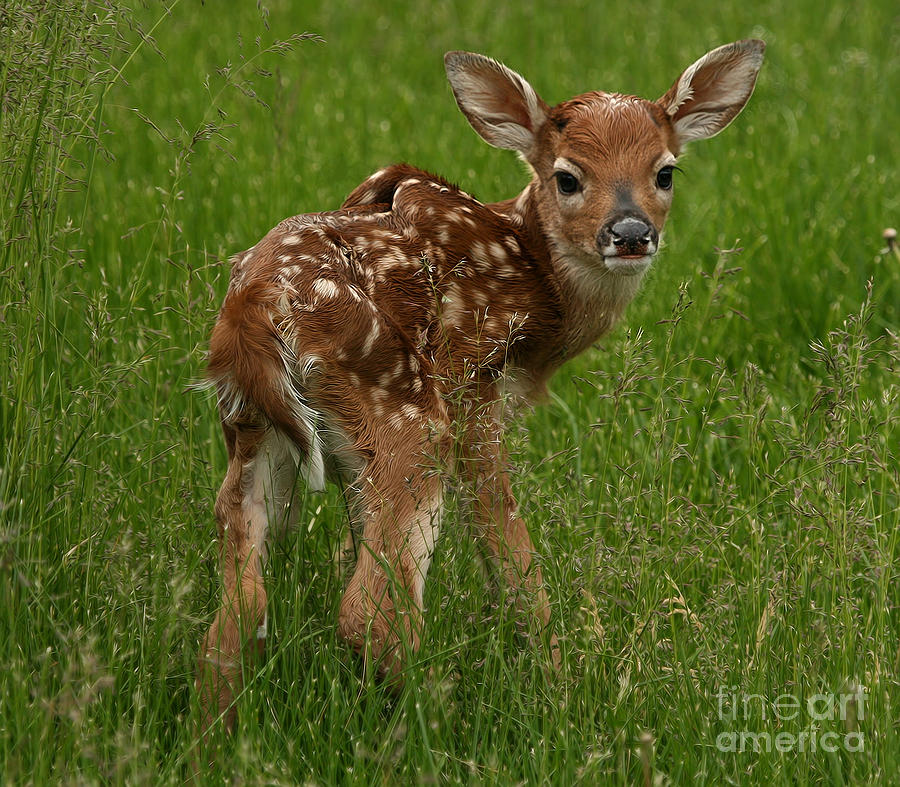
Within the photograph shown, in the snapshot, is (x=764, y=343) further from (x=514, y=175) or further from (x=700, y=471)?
(x=514, y=175)

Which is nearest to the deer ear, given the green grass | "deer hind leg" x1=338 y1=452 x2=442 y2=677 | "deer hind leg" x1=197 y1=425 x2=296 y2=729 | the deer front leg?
the green grass

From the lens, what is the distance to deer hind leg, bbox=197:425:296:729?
317cm

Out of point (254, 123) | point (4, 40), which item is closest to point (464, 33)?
point (254, 123)

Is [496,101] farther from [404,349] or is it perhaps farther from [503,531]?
[503,531]

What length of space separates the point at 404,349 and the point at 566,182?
38.4 inches

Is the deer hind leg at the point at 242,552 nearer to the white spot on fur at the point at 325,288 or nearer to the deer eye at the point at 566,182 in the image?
the white spot on fur at the point at 325,288

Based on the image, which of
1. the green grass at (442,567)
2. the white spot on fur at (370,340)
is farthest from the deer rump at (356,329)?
the green grass at (442,567)

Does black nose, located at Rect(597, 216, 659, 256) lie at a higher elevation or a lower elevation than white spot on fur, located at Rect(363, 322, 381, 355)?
higher

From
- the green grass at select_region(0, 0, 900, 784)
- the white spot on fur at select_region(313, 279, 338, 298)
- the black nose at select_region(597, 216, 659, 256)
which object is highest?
the black nose at select_region(597, 216, 659, 256)

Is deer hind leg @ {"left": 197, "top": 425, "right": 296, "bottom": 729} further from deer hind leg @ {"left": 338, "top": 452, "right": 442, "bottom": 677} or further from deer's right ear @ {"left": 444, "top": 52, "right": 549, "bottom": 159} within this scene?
deer's right ear @ {"left": 444, "top": 52, "right": 549, "bottom": 159}

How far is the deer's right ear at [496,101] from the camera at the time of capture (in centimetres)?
416

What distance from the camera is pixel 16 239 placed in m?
3.25

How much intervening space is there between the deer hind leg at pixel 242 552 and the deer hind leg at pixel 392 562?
233 mm

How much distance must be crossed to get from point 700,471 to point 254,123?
380 cm
